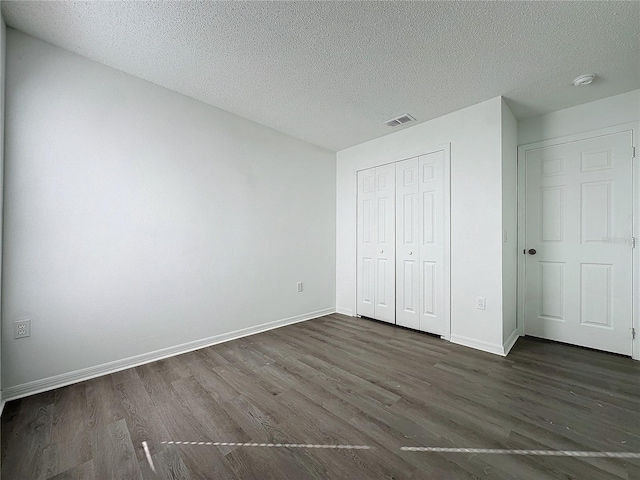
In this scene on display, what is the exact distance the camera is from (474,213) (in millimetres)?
2752

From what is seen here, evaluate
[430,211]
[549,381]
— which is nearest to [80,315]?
[430,211]

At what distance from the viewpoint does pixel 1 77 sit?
5.64ft

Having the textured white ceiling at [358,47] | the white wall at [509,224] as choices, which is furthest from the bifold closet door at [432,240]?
the textured white ceiling at [358,47]

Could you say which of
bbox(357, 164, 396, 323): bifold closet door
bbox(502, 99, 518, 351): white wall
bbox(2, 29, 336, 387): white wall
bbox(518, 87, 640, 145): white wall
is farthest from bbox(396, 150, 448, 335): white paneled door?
bbox(2, 29, 336, 387): white wall

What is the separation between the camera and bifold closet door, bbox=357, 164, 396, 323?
3.54 metres

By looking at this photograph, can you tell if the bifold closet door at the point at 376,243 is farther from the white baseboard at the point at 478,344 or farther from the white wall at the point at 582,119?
the white wall at the point at 582,119

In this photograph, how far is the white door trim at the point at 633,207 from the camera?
8.14ft

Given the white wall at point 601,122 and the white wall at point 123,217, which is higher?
the white wall at point 601,122

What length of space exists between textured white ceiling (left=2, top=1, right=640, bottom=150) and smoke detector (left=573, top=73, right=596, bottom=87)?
47 millimetres

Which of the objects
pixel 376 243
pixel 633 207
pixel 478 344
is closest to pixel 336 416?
pixel 478 344

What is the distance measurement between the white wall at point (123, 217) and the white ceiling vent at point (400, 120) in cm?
138

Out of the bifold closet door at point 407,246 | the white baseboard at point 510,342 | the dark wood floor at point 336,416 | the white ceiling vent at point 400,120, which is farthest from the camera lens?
the bifold closet door at point 407,246

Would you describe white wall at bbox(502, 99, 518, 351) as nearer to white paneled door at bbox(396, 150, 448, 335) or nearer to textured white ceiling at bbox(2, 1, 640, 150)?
textured white ceiling at bbox(2, 1, 640, 150)

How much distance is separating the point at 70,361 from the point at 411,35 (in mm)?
3452
